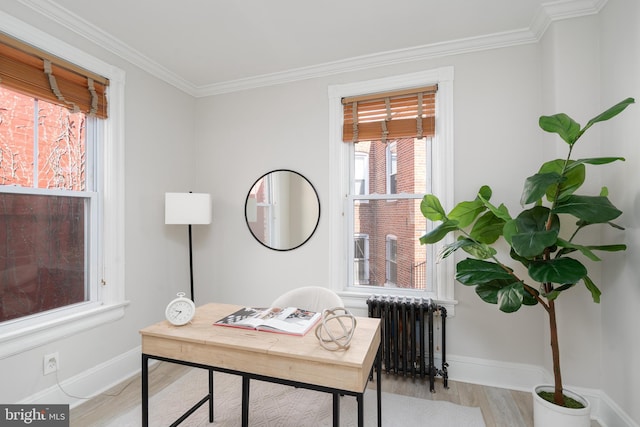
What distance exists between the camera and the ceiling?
2027 millimetres

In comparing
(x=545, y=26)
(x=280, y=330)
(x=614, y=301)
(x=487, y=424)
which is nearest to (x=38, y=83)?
(x=280, y=330)

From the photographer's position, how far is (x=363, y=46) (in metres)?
2.51

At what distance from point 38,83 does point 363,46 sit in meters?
2.27

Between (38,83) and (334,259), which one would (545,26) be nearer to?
(334,259)

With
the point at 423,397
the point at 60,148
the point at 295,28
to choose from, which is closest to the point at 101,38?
the point at 60,148

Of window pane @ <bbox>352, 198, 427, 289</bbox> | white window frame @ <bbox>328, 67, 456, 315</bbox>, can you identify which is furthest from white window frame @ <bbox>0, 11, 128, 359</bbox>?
window pane @ <bbox>352, 198, 427, 289</bbox>

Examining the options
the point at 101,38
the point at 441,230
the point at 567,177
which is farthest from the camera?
the point at 101,38

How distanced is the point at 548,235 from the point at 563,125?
596mm

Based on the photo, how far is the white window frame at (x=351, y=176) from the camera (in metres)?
2.50

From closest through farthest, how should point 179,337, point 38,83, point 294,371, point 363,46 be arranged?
1. point 294,371
2. point 179,337
3. point 38,83
4. point 363,46

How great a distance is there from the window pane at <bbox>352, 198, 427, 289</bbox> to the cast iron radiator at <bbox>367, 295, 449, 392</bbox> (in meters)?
0.24

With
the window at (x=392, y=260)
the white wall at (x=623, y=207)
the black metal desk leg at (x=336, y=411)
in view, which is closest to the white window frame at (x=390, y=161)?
the window at (x=392, y=260)

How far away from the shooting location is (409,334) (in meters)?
2.46

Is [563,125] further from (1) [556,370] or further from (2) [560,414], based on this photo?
(2) [560,414]
